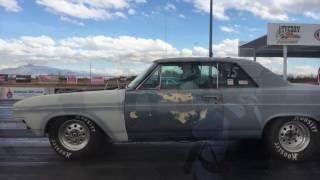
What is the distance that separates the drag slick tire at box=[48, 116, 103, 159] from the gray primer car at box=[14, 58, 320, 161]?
15 millimetres

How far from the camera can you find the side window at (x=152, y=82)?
810 cm

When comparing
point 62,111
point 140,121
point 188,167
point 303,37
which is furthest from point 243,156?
point 303,37

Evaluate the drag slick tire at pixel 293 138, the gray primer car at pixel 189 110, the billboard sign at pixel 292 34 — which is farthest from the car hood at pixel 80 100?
the billboard sign at pixel 292 34

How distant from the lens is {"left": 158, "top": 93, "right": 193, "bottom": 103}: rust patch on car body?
793 cm

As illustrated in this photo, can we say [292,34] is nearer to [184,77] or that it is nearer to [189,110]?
[184,77]

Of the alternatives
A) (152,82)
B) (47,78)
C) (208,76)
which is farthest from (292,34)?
(152,82)

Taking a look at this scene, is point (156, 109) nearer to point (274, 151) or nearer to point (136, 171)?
point (136, 171)

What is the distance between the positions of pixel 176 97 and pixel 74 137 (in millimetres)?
1687

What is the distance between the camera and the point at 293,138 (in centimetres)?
810

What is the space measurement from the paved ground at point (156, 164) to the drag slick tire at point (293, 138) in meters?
0.16

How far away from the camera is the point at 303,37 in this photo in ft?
111

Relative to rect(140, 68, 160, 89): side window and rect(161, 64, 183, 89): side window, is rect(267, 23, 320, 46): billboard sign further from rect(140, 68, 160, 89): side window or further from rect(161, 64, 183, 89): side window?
rect(140, 68, 160, 89): side window

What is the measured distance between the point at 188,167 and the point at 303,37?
27962 millimetres

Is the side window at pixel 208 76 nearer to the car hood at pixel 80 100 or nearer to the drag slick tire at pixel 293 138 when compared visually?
the drag slick tire at pixel 293 138
